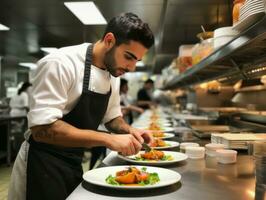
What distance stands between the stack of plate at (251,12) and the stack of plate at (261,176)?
639mm

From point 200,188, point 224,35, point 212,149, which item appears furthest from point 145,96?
point 200,188

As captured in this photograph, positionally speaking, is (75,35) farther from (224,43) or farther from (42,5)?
(224,43)

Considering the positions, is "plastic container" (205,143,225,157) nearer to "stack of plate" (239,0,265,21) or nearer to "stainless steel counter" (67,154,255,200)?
"stainless steel counter" (67,154,255,200)

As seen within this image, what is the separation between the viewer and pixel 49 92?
1.30 metres

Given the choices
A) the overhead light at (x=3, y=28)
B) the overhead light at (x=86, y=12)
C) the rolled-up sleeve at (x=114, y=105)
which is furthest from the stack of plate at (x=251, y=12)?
the overhead light at (x=3, y=28)

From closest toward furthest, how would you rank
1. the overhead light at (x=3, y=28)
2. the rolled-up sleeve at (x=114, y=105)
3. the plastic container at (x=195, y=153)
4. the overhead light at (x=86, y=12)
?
the plastic container at (x=195, y=153) < the rolled-up sleeve at (x=114, y=105) < the overhead light at (x=86, y=12) < the overhead light at (x=3, y=28)

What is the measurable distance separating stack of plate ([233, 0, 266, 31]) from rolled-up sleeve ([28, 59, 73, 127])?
85 cm

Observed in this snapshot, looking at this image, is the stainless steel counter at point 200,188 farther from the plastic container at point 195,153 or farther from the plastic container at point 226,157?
the plastic container at point 195,153

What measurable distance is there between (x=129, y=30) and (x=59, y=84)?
385mm

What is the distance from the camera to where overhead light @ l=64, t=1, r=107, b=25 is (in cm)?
383

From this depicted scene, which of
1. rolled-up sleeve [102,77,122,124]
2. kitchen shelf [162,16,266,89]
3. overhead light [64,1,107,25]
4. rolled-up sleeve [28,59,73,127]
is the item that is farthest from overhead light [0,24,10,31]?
rolled-up sleeve [28,59,73,127]

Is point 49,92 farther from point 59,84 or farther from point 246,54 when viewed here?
point 246,54

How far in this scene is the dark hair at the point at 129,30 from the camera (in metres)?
1.40

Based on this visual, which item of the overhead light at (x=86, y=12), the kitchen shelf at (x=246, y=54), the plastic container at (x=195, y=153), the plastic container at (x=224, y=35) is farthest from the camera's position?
the overhead light at (x=86, y=12)
